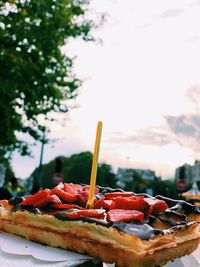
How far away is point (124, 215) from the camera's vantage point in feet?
9.00

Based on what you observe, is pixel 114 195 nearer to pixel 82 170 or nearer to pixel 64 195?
pixel 64 195

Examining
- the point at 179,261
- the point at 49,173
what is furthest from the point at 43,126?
the point at 49,173

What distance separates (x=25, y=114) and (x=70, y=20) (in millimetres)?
4945

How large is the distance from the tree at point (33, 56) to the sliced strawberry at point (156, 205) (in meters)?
16.0

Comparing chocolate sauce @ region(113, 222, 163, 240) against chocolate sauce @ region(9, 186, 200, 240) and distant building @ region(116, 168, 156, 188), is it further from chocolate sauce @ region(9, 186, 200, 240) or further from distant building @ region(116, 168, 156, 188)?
distant building @ region(116, 168, 156, 188)

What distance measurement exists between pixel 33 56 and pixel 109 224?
1804 centimetres

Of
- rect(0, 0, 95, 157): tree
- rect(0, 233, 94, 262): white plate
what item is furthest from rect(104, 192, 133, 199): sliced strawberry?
rect(0, 0, 95, 157): tree

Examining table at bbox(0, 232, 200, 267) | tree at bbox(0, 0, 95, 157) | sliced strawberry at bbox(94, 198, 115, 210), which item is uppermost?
tree at bbox(0, 0, 95, 157)

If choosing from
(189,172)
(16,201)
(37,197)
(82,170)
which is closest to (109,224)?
(37,197)

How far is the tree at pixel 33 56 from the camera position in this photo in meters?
19.0

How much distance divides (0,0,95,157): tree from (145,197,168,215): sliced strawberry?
16.0 meters

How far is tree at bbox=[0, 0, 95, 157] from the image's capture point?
1902cm

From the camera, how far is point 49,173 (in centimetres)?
8956

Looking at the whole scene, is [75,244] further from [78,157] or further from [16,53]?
[78,157]
